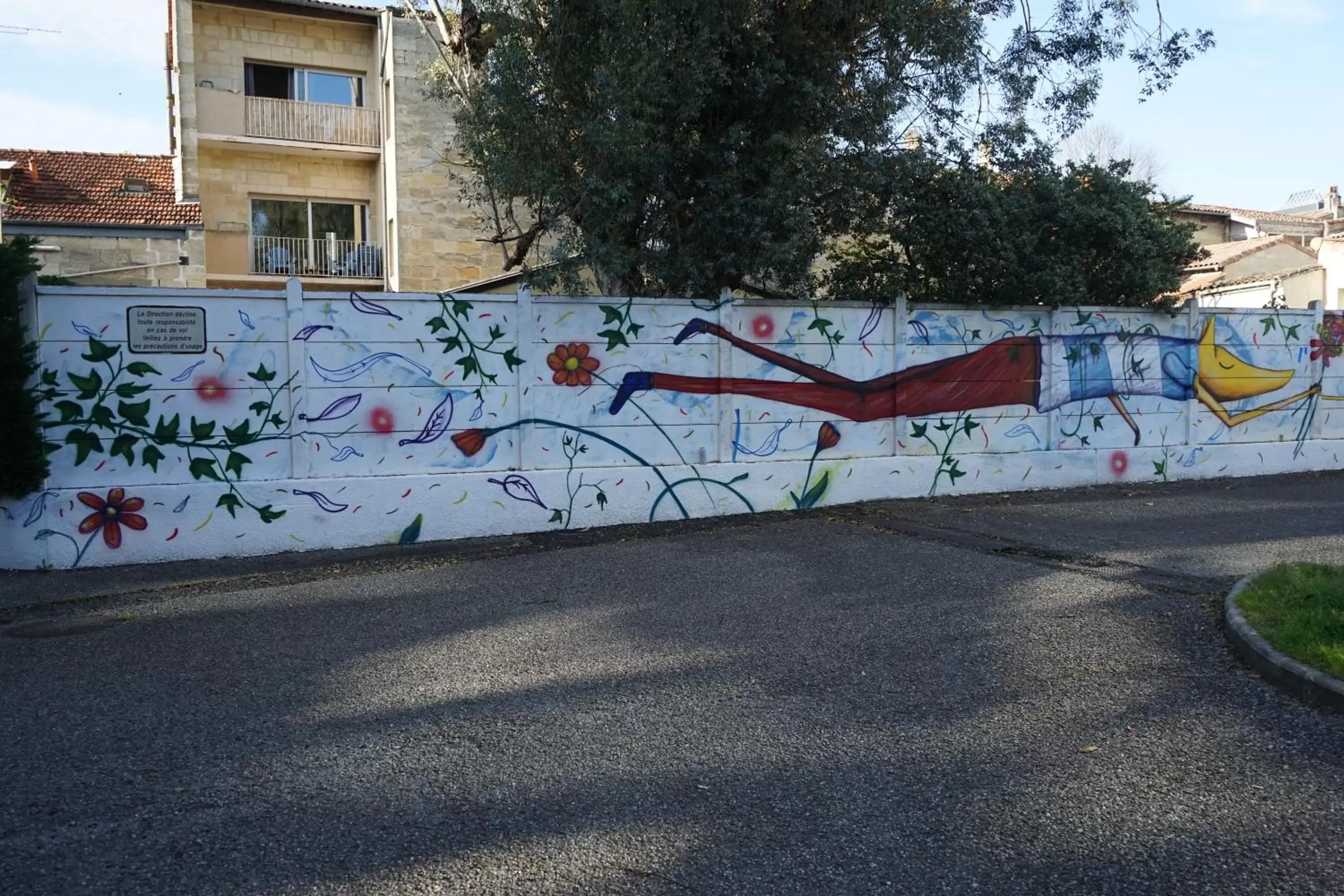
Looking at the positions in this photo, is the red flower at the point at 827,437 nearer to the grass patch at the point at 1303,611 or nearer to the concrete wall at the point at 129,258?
the grass patch at the point at 1303,611

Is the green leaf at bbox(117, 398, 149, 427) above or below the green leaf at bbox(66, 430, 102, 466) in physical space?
above

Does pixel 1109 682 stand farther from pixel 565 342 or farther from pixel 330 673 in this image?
pixel 565 342

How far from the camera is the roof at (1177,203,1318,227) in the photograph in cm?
3384

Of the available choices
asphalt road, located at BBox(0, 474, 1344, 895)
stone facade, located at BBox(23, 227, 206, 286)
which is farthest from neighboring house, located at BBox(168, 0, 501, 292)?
asphalt road, located at BBox(0, 474, 1344, 895)

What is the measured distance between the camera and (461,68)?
12.1 meters

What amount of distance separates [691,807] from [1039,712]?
6.09 feet

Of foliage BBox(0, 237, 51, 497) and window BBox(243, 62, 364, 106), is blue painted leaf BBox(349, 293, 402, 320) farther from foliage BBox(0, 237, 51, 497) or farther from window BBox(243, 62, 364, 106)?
window BBox(243, 62, 364, 106)

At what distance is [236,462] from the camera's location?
8.98 m

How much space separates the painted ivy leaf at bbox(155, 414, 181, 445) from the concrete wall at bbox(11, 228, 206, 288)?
46.3 feet

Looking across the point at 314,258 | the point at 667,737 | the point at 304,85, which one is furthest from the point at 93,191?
the point at 667,737

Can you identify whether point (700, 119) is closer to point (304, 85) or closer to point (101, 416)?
point (101, 416)

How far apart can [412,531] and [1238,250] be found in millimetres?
24736

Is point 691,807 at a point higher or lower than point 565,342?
lower

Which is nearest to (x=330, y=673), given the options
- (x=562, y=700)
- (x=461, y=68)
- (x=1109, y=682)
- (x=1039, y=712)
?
A: (x=562, y=700)
